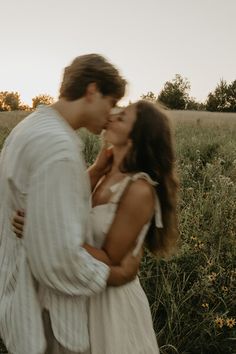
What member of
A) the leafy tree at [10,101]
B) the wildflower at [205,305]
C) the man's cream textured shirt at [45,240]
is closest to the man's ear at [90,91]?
the man's cream textured shirt at [45,240]

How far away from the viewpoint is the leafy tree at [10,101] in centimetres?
7867

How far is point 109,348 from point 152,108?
3.33 feet

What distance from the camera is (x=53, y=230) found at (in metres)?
1.62

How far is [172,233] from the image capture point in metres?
2.31

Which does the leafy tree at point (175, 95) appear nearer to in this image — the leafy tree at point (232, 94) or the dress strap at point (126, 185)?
the leafy tree at point (232, 94)

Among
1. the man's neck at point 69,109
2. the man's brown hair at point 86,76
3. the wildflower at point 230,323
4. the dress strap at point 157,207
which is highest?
the man's brown hair at point 86,76

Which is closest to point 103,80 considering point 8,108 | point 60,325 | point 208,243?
point 60,325

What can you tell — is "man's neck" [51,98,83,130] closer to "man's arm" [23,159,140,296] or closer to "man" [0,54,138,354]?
"man" [0,54,138,354]

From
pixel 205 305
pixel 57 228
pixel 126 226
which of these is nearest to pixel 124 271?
pixel 126 226

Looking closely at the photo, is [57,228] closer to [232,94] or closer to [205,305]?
[205,305]

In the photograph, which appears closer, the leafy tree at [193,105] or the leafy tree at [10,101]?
the leafy tree at [193,105]

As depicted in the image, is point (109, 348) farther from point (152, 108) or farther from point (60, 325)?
point (152, 108)

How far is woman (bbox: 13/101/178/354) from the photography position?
6.33 ft

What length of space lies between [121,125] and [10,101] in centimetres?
8079
